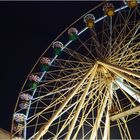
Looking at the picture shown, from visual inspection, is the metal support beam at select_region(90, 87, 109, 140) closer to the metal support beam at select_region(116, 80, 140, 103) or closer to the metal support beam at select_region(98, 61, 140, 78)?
the metal support beam at select_region(116, 80, 140, 103)

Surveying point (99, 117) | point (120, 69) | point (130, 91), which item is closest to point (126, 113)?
point (99, 117)

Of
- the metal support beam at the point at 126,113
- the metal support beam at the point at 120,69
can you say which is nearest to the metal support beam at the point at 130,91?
the metal support beam at the point at 126,113

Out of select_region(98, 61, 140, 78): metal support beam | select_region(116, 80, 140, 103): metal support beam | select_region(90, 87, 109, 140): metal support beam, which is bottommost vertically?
select_region(90, 87, 109, 140): metal support beam

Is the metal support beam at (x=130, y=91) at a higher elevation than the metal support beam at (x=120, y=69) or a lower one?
lower

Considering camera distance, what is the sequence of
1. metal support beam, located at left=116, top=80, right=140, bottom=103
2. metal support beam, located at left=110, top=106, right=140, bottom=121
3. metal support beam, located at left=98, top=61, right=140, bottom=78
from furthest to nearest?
metal support beam, located at left=116, top=80, right=140, bottom=103 → metal support beam, located at left=110, top=106, right=140, bottom=121 → metal support beam, located at left=98, top=61, right=140, bottom=78

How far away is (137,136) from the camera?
1196cm

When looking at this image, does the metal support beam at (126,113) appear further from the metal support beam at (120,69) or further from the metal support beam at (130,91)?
the metal support beam at (120,69)

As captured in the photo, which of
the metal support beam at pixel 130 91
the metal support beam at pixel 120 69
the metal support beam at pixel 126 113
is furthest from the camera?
the metal support beam at pixel 130 91

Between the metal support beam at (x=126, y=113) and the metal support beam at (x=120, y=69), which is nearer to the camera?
the metal support beam at (x=120, y=69)

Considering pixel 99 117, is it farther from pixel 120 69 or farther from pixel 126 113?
pixel 120 69

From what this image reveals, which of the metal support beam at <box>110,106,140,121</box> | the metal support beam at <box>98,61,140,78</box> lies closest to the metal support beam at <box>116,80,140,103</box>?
the metal support beam at <box>110,106,140,121</box>

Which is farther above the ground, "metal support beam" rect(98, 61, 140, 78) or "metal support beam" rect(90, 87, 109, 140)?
"metal support beam" rect(98, 61, 140, 78)

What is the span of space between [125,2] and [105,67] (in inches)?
120

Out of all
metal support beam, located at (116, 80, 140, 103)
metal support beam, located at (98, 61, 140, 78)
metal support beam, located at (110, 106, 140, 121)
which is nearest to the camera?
metal support beam, located at (98, 61, 140, 78)
